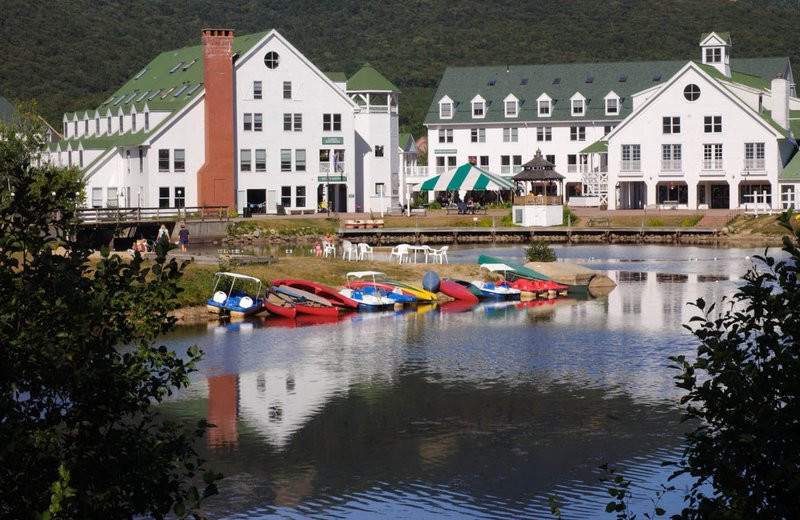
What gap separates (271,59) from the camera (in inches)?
3570

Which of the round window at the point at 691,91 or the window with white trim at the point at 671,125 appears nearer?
the round window at the point at 691,91

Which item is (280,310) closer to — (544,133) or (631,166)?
(631,166)

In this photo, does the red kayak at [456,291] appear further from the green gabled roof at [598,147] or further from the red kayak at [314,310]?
the green gabled roof at [598,147]

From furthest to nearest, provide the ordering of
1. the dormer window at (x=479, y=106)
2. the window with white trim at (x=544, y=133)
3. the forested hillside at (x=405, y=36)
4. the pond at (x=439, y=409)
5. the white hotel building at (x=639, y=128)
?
1. the forested hillside at (x=405, y=36)
2. the dormer window at (x=479, y=106)
3. the window with white trim at (x=544, y=133)
4. the white hotel building at (x=639, y=128)
5. the pond at (x=439, y=409)

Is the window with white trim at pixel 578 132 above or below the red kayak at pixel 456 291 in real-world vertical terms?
above

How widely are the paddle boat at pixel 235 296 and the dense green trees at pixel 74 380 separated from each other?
102 ft

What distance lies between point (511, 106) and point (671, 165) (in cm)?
1914

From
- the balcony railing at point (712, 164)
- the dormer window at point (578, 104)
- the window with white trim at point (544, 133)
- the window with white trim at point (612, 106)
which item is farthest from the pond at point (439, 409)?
the window with white trim at point (544, 133)

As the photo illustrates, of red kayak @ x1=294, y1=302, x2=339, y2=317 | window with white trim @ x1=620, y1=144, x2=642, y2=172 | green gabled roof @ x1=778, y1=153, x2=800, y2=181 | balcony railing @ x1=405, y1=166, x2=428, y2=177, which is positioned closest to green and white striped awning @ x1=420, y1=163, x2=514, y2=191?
window with white trim @ x1=620, y1=144, x2=642, y2=172

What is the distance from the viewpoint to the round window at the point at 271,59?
9044 cm

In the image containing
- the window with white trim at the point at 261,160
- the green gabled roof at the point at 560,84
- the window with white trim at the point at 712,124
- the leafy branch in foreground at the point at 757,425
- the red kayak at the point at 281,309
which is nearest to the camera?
the leafy branch in foreground at the point at 757,425

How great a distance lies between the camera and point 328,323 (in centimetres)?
4484

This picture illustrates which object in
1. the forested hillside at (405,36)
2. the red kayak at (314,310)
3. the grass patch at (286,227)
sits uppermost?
the forested hillside at (405,36)

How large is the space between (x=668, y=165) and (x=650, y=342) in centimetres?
5644
